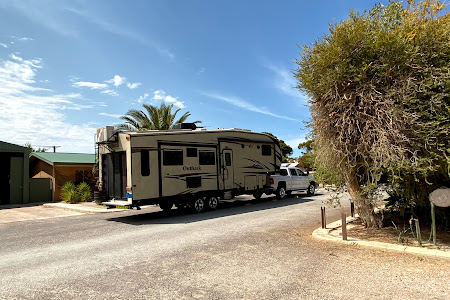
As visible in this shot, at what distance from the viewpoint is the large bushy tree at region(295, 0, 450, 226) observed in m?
6.23

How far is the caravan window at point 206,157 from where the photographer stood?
1291 centimetres

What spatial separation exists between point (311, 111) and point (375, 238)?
3.37 meters

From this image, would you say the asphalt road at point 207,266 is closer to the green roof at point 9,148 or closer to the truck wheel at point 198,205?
the truck wheel at point 198,205

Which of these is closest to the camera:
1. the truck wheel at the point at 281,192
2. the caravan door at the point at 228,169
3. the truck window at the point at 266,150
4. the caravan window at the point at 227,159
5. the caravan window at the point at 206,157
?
the caravan window at the point at 206,157

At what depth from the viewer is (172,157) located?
39.0 feet

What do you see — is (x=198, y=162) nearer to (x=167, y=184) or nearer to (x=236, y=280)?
(x=167, y=184)

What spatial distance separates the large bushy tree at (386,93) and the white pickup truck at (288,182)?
916 cm

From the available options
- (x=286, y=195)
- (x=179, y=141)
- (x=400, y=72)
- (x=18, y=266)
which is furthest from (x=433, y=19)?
(x=286, y=195)

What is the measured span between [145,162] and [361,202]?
Result: 7073 mm

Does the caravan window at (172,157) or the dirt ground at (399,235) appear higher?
the caravan window at (172,157)

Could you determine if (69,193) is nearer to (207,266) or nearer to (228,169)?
(228,169)

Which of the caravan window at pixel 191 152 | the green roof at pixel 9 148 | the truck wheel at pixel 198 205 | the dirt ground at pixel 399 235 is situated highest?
the green roof at pixel 9 148

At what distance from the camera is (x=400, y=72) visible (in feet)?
21.4

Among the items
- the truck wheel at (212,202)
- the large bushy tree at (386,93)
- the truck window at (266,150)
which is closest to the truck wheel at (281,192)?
the truck window at (266,150)
